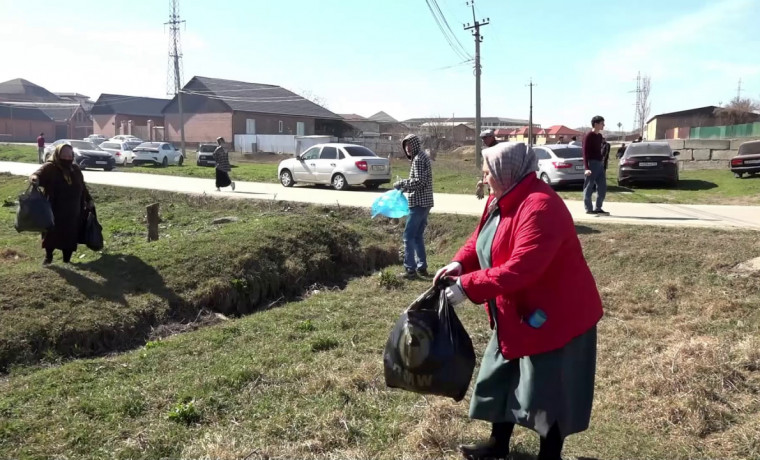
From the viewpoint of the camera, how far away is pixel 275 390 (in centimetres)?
477

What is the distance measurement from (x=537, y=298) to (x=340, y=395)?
2.05 meters

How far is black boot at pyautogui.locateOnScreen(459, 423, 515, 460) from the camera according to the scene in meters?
3.49

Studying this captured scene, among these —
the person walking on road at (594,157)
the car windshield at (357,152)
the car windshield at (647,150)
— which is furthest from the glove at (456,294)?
the car windshield at (647,150)

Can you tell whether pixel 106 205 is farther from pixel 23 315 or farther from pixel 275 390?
pixel 275 390

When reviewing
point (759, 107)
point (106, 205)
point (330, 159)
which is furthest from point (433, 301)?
point (759, 107)

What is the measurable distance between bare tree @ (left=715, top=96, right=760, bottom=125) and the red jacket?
63.0 metres

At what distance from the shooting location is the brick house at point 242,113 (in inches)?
2365

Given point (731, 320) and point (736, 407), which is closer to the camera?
point (736, 407)

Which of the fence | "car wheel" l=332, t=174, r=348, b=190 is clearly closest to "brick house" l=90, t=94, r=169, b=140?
the fence

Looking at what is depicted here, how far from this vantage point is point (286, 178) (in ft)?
70.7

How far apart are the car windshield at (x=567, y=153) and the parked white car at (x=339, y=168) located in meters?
5.22

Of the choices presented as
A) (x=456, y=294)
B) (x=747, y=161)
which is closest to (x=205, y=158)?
(x=747, y=161)

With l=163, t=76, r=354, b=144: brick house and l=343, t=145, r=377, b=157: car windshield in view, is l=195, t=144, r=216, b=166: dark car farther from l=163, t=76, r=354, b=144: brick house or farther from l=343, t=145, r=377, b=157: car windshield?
l=163, t=76, r=354, b=144: brick house

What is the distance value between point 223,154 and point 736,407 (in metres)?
15.2
